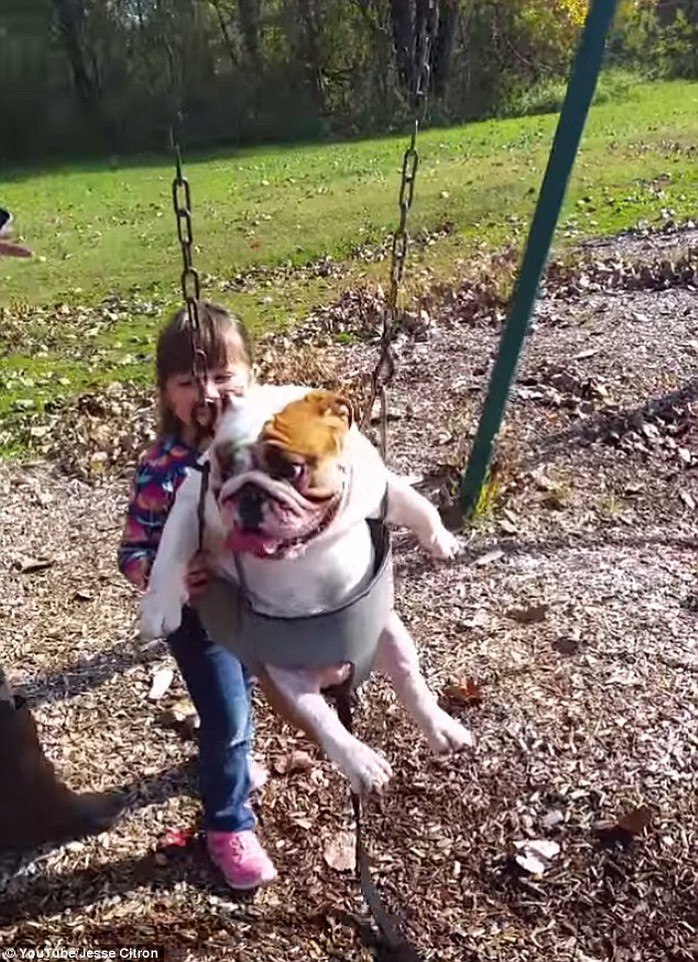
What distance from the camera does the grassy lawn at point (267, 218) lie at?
7.70 metres

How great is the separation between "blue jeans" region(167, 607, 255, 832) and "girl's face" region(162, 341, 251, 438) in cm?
38

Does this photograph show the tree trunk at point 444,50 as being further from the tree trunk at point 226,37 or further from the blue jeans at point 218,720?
the blue jeans at point 218,720

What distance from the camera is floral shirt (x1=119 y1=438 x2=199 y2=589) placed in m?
2.29

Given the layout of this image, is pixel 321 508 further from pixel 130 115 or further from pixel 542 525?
pixel 542 525

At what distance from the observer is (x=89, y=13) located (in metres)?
2.03

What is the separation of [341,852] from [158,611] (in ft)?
3.46

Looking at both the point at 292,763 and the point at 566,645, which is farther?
the point at 566,645

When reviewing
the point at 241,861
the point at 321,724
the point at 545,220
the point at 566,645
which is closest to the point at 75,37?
the point at 321,724

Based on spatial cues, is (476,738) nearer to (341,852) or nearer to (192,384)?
(341,852)

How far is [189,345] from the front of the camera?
7.44 ft

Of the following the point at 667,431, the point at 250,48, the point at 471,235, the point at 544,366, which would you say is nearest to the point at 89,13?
the point at 667,431

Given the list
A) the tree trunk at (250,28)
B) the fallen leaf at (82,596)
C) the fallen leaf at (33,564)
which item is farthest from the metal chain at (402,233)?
the tree trunk at (250,28)

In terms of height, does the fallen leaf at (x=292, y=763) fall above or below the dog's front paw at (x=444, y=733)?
below

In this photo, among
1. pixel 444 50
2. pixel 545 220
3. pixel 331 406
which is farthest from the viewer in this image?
pixel 444 50
